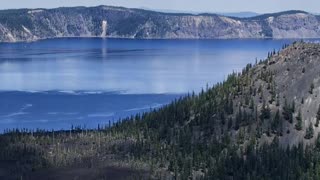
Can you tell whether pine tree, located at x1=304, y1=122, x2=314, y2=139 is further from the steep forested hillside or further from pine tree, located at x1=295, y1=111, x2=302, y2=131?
pine tree, located at x1=295, y1=111, x2=302, y2=131

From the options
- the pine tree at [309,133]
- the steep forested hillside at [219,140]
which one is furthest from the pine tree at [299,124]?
the pine tree at [309,133]

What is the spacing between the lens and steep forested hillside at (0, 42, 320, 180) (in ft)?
502

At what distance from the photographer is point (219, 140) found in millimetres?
170750

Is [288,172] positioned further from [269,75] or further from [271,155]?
[269,75]

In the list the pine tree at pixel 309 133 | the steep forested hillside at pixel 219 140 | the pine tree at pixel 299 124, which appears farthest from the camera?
the pine tree at pixel 299 124

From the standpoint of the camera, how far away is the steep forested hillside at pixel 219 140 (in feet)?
502

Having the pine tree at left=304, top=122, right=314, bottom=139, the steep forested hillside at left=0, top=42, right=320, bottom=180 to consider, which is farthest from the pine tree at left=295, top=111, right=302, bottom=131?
the pine tree at left=304, top=122, right=314, bottom=139

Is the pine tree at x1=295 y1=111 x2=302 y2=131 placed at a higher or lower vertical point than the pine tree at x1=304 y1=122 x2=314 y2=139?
higher

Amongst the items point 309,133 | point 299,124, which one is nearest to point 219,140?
point 299,124

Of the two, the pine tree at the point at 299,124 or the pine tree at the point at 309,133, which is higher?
the pine tree at the point at 299,124

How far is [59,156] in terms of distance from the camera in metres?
177

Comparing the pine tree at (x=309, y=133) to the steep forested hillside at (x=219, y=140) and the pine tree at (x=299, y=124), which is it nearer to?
the steep forested hillside at (x=219, y=140)

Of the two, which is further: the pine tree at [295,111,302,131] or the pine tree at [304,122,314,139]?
the pine tree at [295,111,302,131]

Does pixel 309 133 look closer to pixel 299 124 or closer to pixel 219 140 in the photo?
pixel 299 124
